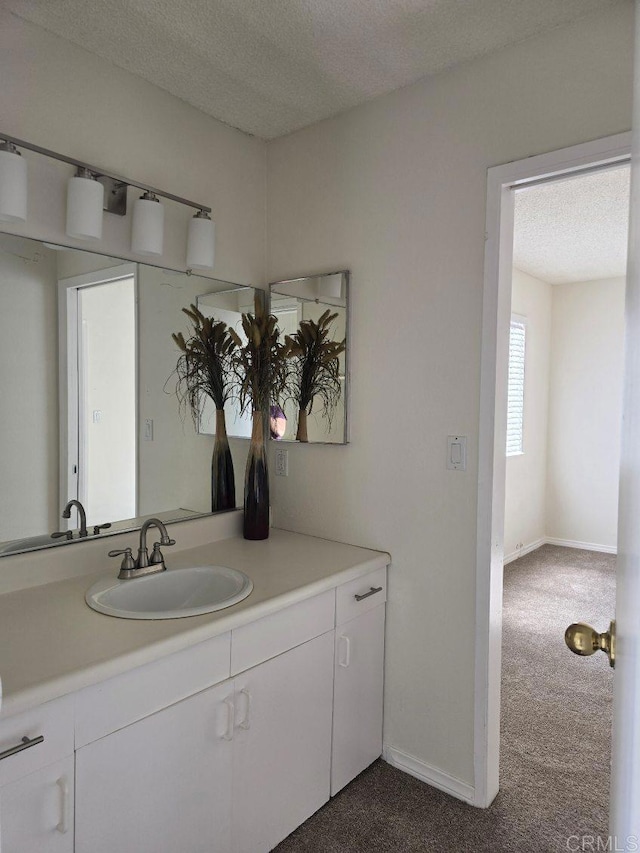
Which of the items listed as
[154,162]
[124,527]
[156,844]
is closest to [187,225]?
[154,162]

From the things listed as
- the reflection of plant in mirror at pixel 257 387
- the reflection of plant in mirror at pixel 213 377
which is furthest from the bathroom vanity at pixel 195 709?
the reflection of plant in mirror at pixel 213 377

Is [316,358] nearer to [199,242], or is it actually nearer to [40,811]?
[199,242]

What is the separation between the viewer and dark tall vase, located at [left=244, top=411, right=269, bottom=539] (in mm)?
2252

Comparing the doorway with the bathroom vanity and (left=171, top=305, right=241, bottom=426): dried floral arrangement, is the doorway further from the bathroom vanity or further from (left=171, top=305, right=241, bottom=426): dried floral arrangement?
(left=171, top=305, right=241, bottom=426): dried floral arrangement

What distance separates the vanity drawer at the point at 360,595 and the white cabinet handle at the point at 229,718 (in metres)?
0.49

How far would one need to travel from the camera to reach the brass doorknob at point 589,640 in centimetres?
86

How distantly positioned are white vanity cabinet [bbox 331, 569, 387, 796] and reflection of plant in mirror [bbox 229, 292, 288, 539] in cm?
52

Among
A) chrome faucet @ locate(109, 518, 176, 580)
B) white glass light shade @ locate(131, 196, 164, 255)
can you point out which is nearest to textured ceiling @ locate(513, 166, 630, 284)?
white glass light shade @ locate(131, 196, 164, 255)

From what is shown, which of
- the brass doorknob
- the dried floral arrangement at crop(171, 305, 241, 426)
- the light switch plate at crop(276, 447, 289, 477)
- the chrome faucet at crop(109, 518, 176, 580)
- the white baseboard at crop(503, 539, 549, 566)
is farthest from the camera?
the white baseboard at crop(503, 539, 549, 566)

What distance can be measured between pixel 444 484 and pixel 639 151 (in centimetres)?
137

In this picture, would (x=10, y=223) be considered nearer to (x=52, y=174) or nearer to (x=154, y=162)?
(x=52, y=174)

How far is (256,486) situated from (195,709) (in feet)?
3.16

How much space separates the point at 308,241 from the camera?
2340mm

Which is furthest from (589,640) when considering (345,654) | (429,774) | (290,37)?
(290,37)
